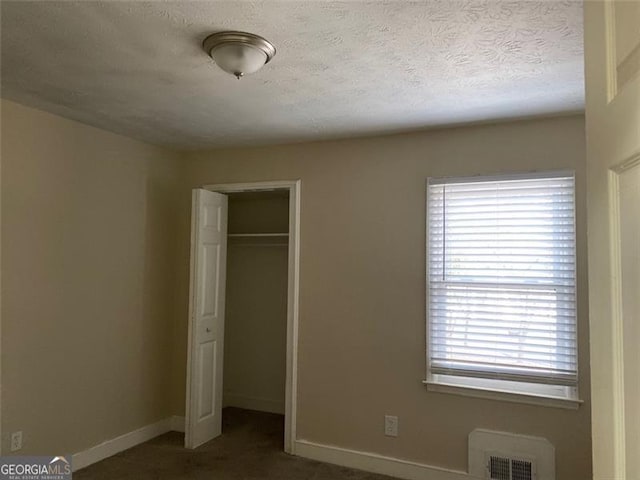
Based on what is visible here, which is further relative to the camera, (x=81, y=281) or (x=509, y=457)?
(x=81, y=281)

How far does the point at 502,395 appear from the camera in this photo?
2.96 m

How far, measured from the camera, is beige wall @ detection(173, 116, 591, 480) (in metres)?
2.91

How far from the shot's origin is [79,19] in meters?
1.83

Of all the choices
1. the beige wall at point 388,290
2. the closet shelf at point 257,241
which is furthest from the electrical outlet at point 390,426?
the closet shelf at point 257,241

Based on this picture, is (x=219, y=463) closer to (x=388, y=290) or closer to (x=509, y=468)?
(x=388, y=290)

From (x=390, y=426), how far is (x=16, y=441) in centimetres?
244

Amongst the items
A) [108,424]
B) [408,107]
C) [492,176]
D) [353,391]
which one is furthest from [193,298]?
[492,176]

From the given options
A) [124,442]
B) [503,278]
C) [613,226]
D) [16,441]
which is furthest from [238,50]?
[124,442]

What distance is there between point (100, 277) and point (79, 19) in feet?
6.84

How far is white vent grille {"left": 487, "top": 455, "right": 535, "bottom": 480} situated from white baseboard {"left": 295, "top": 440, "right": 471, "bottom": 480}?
0.57 ft

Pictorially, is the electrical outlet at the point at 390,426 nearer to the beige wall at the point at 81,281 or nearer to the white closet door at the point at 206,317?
the white closet door at the point at 206,317

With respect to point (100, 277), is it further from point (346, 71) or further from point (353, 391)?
point (346, 71)

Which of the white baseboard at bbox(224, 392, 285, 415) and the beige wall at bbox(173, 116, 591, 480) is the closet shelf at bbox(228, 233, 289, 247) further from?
the white baseboard at bbox(224, 392, 285, 415)

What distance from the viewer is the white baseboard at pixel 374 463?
122 inches
